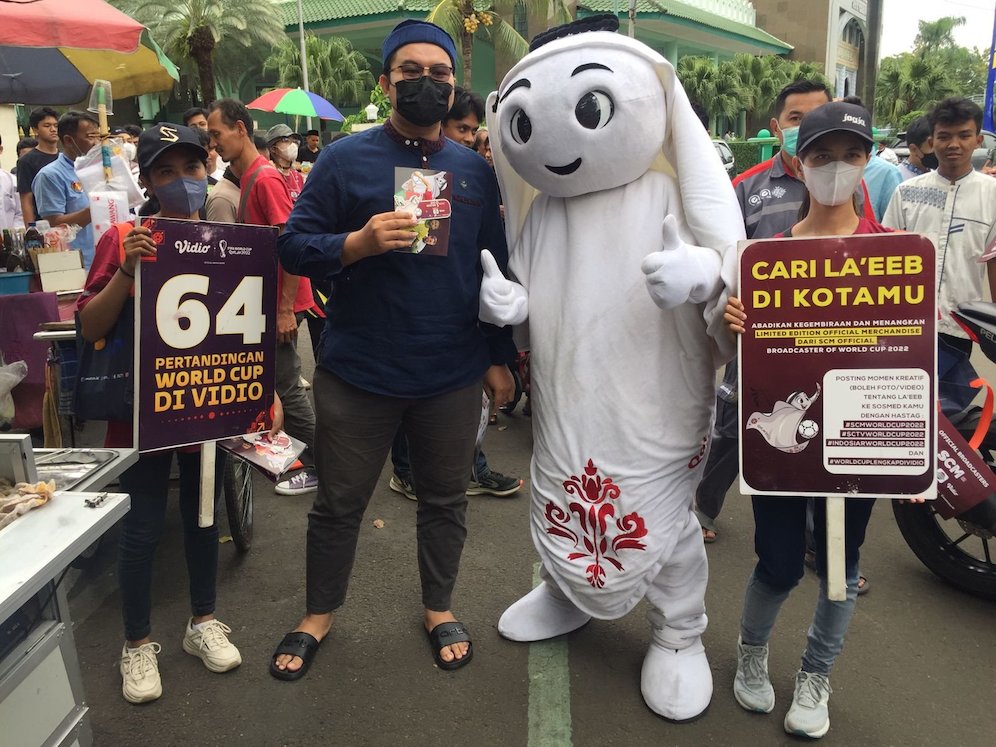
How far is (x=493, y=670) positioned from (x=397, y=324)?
49.8 inches

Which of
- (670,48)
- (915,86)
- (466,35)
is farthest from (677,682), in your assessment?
(915,86)

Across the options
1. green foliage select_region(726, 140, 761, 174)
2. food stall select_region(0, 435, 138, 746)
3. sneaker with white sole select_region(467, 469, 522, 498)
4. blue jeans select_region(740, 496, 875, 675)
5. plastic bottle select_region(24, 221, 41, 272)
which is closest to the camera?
food stall select_region(0, 435, 138, 746)

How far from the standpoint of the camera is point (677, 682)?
254 cm

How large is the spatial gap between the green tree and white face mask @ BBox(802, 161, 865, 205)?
31.4m

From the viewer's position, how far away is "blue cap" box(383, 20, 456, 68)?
97.5 inches

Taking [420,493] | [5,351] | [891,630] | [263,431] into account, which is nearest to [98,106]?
[5,351]

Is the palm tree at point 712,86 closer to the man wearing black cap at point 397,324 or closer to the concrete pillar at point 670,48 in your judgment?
the concrete pillar at point 670,48

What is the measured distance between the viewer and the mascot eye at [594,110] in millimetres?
2246

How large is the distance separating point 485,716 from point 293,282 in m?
2.04

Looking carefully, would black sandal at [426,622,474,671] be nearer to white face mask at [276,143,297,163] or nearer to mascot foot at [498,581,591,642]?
mascot foot at [498,581,591,642]

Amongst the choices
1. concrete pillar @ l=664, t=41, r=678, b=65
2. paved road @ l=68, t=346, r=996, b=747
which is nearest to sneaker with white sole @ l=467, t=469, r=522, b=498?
paved road @ l=68, t=346, r=996, b=747

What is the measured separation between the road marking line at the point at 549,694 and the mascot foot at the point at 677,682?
0.89 ft

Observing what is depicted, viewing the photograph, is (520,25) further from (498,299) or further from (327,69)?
(498,299)

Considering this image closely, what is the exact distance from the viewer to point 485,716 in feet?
8.41
